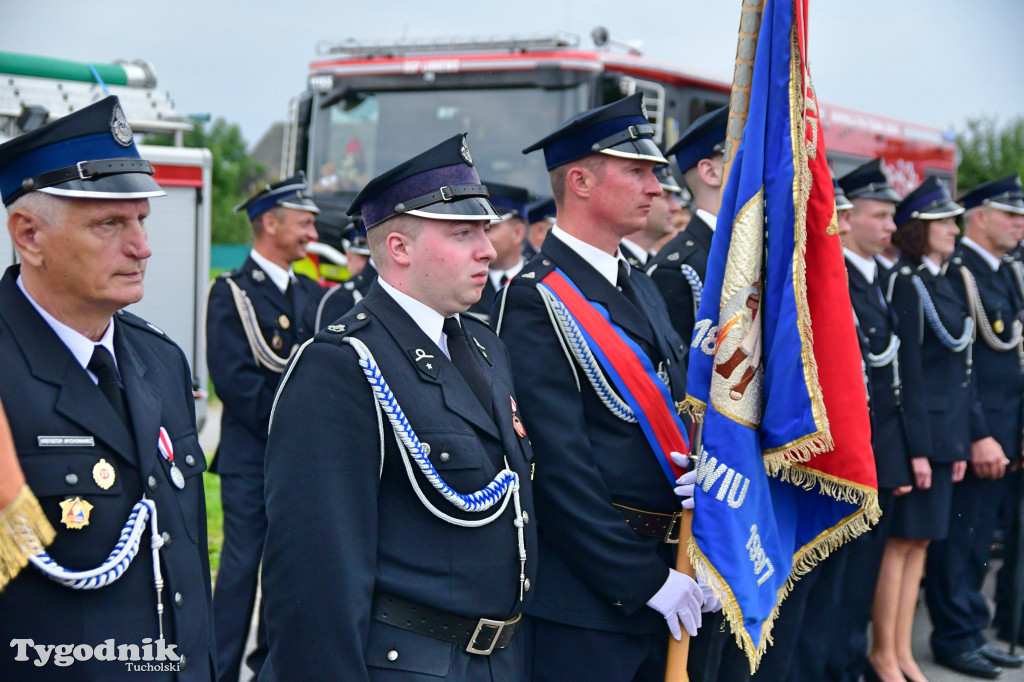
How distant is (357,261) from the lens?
277 inches

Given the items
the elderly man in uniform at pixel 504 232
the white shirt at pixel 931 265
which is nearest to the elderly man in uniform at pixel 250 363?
the elderly man in uniform at pixel 504 232

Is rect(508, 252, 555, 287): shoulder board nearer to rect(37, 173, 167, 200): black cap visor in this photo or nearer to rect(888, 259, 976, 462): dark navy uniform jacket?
rect(37, 173, 167, 200): black cap visor

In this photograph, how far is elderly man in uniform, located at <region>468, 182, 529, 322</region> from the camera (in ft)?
20.4

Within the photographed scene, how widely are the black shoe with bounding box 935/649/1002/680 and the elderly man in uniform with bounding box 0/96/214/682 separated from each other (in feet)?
14.8

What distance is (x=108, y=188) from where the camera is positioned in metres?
2.13

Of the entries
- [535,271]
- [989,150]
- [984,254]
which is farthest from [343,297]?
[989,150]

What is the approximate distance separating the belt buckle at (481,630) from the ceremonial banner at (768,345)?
0.79 meters

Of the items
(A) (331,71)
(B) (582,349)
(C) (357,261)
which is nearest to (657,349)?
(B) (582,349)

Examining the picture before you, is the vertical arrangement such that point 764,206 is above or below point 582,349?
above

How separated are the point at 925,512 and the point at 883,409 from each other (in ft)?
2.13

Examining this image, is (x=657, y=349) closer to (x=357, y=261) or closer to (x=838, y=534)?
(x=838, y=534)

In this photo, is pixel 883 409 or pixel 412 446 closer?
pixel 412 446

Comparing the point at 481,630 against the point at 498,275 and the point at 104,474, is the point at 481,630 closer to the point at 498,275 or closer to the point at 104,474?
the point at 104,474

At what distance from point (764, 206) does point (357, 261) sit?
4.32 meters
